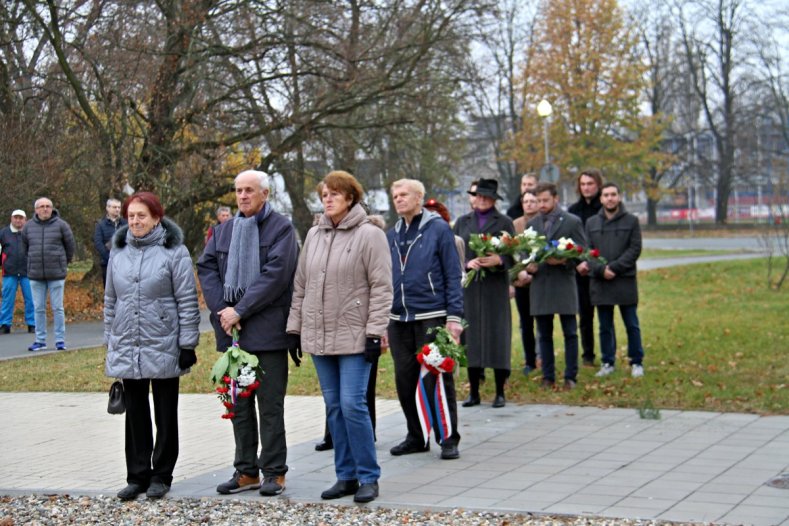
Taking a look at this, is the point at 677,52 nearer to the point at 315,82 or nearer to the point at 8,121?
the point at 315,82

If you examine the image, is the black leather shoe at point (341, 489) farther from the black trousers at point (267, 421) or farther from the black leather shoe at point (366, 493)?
the black trousers at point (267, 421)

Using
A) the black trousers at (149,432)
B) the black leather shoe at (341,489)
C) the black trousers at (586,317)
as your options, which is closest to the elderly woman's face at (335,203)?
the black trousers at (149,432)

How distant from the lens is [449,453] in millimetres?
8141

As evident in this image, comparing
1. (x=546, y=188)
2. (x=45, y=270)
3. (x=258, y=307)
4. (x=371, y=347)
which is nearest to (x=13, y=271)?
(x=45, y=270)

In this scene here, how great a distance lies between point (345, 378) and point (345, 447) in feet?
1.51

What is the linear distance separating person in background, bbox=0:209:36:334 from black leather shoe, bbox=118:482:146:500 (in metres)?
12.0

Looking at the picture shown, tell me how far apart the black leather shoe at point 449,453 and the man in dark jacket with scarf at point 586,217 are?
4.70 m

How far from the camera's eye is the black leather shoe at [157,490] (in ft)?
23.5

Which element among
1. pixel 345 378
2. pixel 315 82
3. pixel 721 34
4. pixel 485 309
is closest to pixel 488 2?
pixel 315 82

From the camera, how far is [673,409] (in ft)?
32.5

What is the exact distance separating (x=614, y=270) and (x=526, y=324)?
1.15 metres

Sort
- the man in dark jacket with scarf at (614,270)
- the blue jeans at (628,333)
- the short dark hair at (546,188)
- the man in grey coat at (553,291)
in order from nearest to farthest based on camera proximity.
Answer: the man in grey coat at (553,291) → the short dark hair at (546,188) → the man in dark jacket with scarf at (614,270) → the blue jeans at (628,333)

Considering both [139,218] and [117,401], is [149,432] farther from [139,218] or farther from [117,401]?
[139,218]

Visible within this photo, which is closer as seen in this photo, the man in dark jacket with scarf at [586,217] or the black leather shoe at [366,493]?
the black leather shoe at [366,493]
